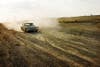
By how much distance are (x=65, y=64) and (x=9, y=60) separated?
374 cm

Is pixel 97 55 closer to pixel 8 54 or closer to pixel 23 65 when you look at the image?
pixel 23 65

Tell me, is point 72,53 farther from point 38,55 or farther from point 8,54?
point 8,54

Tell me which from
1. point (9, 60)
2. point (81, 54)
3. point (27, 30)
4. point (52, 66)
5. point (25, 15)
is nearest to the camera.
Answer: point (52, 66)

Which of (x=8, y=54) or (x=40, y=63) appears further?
(x=8, y=54)

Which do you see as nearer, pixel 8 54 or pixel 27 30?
pixel 8 54

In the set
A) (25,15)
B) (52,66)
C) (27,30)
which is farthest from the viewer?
(25,15)

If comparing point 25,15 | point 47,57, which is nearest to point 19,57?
point 47,57

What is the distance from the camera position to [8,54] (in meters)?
14.8

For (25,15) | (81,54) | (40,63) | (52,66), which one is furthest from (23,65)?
(25,15)

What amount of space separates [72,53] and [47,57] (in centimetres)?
202

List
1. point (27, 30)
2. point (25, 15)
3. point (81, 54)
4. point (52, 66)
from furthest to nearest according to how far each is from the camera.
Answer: point (25, 15) < point (27, 30) < point (81, 54) < point (52, 66)

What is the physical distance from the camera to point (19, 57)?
13.8 meters

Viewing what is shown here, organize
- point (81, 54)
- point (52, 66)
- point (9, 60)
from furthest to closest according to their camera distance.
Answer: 1. point (81, 54)
2. point (9, 60)
3. point (52, 66)

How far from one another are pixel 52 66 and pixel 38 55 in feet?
10.2
